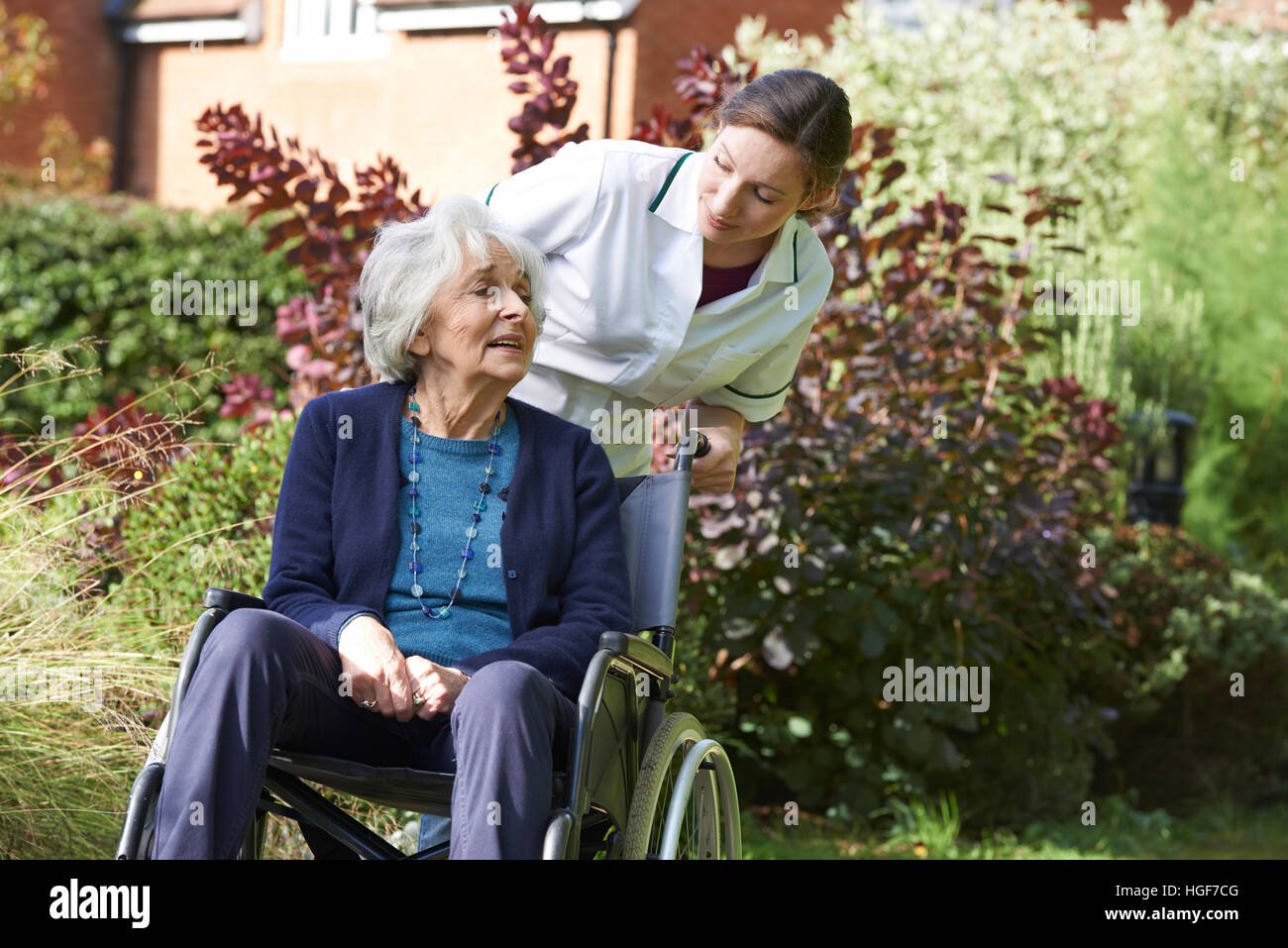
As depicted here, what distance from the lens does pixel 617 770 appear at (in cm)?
254

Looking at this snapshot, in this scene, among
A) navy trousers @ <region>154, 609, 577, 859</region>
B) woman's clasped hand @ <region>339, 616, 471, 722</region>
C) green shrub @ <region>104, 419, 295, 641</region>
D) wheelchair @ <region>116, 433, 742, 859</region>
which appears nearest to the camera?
navy trousers @ <region>154, 609, 577, 859</region>

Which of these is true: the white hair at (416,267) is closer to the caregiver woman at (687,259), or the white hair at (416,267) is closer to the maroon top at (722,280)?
the caregiver woman at (687,259)

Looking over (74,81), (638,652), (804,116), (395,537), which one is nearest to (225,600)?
(395,537)

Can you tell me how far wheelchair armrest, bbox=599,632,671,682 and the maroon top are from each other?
2.55 feet

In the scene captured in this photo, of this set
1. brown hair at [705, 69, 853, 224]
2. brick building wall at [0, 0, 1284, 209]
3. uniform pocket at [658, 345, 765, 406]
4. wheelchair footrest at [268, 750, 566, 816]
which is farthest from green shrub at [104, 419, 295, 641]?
brick building wall at [0, 0, 1284, 209]

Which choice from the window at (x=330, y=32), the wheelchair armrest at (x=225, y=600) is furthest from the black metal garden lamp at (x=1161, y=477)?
the window at (x=330, y=32)

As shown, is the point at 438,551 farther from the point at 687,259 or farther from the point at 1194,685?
the point at 1194,685

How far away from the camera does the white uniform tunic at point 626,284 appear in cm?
296

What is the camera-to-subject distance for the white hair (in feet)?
8.81

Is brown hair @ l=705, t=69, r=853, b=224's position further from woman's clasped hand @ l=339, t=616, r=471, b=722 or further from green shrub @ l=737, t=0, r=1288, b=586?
green shrub @ l=737, t=0, r=1288, b=586

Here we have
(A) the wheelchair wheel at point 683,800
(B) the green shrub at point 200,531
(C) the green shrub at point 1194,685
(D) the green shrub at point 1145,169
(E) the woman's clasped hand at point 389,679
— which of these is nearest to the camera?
(E) the woman's clasped hand at point 389,679

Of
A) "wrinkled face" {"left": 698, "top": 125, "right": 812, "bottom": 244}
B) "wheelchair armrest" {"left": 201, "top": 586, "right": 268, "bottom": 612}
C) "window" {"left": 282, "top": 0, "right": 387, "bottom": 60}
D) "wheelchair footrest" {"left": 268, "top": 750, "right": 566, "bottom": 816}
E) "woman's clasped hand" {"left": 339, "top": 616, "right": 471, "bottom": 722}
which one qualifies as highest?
"window" {"left": 282, "top": 0, "right": 387, "bottom": 60}
